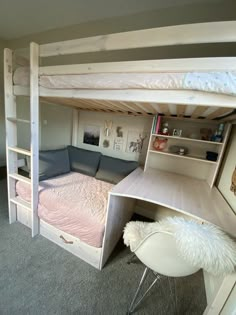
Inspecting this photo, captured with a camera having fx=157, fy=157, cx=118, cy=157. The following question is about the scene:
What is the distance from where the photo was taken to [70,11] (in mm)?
2293

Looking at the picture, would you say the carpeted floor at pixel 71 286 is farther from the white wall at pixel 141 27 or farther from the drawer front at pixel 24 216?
the white wall at pixel 141 27

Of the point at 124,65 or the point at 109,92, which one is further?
the point at 109,92

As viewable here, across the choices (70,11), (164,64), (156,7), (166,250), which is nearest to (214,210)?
(166,250)

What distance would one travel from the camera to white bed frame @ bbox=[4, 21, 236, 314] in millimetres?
910

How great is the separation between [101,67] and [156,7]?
5.47 ft

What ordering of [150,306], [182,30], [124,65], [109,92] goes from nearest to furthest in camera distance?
[182,30] → [124,65] → [109,92] → [150,306]

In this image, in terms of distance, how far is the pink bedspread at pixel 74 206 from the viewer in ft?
4.88

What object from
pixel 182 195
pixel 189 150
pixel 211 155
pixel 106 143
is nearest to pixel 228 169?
pixel 211 155

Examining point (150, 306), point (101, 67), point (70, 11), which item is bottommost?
point (150, 306)

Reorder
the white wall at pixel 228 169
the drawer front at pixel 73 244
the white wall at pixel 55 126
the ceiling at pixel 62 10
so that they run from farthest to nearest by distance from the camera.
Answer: the white wall at pixel 55 126 < the ceiling at pixel 62 10 < the white wall at pixel 228 169 < the drawer front at pixel 73 244

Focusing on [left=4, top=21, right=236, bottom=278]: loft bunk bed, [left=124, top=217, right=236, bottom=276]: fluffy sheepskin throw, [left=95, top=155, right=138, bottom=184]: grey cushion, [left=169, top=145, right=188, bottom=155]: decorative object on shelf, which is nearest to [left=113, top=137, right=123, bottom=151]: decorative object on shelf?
[left=95, top=155, right=138, bottom=184]: grey cushion

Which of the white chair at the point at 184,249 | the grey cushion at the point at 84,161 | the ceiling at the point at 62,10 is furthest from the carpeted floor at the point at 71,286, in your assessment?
the ceiling at the point at 62,10

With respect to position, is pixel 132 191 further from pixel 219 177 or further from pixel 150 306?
pixel 219 177

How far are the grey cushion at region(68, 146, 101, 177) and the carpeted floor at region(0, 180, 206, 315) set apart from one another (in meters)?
1.17
